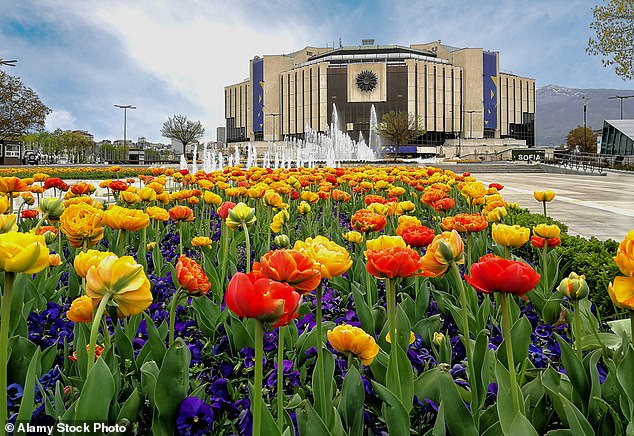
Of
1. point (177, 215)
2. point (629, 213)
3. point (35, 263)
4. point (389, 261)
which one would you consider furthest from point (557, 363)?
point (629, 213)

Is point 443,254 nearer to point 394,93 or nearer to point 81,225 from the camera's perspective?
point 81,225

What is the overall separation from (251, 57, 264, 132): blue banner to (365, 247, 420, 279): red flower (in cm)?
8070

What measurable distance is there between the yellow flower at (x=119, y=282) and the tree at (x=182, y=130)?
67.5m

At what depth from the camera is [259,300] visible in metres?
0.91

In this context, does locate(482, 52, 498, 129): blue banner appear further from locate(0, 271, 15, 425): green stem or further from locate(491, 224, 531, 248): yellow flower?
locate(0, 271, 15, 425): green stem

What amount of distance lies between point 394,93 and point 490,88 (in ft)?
55.2

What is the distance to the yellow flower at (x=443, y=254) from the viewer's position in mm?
1432

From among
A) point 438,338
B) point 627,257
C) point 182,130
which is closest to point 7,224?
point 438,338

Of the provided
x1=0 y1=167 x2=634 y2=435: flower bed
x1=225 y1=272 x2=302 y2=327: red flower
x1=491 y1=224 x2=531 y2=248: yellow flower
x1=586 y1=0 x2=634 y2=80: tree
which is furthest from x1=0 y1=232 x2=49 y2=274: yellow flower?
x1=586 y1=0 x2=634 y2=80: tree

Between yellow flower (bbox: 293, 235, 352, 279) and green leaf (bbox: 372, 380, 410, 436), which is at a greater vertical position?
yellow flower (bbox: 293, 235, 352, 279)

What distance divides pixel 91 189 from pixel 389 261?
3.60m

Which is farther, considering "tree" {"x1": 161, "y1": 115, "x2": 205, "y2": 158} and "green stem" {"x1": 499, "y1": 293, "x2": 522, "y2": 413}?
"tree" {"x1": 161, "y1": 115, "x2": 205, "y2": 158}

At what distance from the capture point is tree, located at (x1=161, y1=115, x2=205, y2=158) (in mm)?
66375

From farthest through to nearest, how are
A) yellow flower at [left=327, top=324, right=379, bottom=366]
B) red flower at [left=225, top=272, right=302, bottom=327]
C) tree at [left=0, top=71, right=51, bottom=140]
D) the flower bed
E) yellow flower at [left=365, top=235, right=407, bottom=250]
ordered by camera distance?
tree at [left=0, top=71, right=51, bottom=140] < yellow flower at [left=365, top=235, right=407, bottom=250] < yellow flower at [left=327, top=324, right=379, bottom=366] < the flower bed < red flower at [left=225, top=272, right=302, bottom=327]
